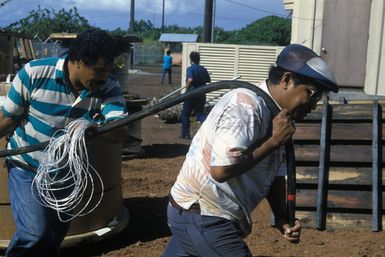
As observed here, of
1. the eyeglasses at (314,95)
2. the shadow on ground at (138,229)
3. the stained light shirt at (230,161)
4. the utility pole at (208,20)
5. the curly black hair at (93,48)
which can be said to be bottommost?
the shadow on ground at (138,229)

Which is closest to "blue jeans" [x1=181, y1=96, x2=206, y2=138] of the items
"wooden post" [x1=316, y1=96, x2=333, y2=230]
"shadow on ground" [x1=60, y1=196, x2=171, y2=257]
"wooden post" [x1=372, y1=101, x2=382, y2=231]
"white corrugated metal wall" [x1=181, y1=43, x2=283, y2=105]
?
"shadow on ground" [x1=60, y1=196, x2=171, y2=257]

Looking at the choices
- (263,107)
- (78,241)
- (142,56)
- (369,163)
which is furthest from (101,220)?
(142,56)

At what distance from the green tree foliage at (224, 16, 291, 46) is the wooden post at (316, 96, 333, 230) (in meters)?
63.5

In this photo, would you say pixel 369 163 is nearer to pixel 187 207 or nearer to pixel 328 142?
pixel 328 142

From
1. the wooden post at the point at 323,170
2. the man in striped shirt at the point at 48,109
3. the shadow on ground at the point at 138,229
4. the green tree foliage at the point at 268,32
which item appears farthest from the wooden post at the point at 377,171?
the green tree foliage at the point at 268,32

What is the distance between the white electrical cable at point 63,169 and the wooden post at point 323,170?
261 centimetres

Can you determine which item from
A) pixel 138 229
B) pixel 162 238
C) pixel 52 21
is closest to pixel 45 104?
pixel 162 238

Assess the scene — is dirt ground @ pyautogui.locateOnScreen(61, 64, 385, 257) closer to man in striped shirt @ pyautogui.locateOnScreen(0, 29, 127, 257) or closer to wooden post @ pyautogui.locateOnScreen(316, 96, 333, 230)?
wooden post @ pyautogui.locateOnScreen(316, 96, 333, 230)

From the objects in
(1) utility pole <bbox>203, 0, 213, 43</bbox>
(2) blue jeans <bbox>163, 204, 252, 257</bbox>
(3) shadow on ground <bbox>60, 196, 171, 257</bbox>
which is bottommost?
(3) shadow on ground <bbox>60, 196, 171, 257</bbox>

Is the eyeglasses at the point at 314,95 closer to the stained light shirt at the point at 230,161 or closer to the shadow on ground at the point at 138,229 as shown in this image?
the stained light shirt at the point at 230,161

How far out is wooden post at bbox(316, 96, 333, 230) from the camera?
5.48 m

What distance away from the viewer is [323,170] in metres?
5.58

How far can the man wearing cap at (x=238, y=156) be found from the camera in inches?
96.7

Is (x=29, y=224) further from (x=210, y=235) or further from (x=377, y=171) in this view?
(x=377, y=171)
